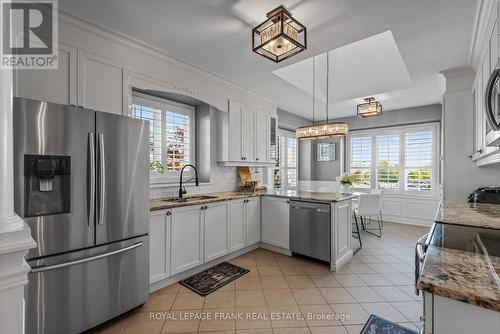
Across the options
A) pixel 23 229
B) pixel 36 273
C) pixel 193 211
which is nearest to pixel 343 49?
pixel 193 211

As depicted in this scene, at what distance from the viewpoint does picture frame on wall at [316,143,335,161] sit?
21.1ft

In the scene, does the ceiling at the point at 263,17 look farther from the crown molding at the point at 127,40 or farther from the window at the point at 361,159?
the window at the point at 361,159

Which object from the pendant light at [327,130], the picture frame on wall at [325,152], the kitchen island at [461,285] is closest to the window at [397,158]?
the picture frame on wall at [325,152]

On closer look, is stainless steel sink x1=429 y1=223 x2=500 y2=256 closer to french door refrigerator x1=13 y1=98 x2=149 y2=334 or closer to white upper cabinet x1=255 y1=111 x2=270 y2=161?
french door refrigerator x1=13 y1=98 x2=149 y2=334

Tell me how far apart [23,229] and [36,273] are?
1196 mm

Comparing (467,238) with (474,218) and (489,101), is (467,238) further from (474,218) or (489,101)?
(489,101)

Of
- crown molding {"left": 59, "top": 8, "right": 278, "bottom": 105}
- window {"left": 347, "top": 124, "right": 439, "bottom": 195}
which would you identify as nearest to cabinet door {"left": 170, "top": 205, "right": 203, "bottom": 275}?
crown molding {"left": 59, "top": 8, "right": 278, "bottom": 105}

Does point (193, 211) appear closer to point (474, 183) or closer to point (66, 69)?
point (66, 69)

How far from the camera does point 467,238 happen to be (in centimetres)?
129

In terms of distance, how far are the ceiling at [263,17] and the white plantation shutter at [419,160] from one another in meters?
2.49

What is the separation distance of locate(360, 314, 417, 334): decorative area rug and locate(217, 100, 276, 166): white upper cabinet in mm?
2498

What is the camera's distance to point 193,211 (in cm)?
265

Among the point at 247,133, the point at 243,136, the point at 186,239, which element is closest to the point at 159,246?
the point at 186,239

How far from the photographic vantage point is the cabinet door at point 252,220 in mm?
3350
